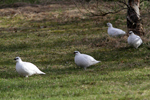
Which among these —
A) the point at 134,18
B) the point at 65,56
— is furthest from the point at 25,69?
the point at 134,18

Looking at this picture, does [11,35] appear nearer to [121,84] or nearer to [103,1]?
[103,1]

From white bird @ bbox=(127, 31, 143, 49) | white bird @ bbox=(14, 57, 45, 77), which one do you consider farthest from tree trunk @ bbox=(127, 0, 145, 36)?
white bird @ bbox=(14, 57, 45, 77)

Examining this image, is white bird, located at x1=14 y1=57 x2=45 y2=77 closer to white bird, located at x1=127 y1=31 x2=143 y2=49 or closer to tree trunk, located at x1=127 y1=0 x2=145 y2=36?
white bird, located at x1=127 y1=31 x2=143 y2=49

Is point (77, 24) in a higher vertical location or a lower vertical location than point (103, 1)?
lower

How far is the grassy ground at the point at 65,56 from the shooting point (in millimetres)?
9159

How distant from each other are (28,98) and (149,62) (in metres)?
7.24

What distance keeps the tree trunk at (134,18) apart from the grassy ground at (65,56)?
65 centimetres

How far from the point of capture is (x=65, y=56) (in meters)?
16.5

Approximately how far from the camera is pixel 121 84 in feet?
32.5

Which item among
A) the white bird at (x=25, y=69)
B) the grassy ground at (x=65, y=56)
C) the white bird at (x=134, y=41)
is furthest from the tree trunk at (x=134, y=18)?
the white bird at (x=25, y=69)

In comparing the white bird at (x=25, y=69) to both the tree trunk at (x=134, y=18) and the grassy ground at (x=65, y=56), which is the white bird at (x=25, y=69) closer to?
the grassy ground at (x=65, y=56)

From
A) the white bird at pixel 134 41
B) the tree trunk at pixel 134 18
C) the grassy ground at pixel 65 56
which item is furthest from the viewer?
the tree trunk at pixel 134 18

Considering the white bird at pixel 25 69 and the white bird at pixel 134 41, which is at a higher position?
the white bird at pixel 134 41

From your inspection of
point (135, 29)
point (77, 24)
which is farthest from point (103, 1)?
point (77, 24)
